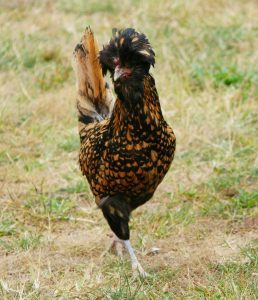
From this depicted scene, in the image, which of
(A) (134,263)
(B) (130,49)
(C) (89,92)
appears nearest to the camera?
(B) (130,49)

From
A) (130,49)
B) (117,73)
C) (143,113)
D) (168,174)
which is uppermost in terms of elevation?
(130,49)

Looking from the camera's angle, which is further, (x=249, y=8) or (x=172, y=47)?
(x=249, y=8)

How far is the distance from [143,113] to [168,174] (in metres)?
1.87

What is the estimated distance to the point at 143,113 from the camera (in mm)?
4320

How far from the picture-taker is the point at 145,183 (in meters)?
4.43

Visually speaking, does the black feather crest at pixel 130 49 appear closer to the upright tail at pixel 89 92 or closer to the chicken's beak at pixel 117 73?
the chicken's beak at pixel 117 73

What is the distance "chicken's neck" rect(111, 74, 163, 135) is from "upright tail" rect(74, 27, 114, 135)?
2.89 feet

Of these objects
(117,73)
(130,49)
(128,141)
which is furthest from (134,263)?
(130,49)

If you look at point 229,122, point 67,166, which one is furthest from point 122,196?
point 229,122

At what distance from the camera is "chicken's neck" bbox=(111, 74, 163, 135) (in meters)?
4.29

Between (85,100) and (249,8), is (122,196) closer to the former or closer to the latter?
(85,100)

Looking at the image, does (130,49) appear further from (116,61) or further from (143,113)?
(143,113)

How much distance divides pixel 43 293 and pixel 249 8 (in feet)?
20.2

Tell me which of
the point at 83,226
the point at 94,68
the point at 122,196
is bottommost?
the point at 83,226
